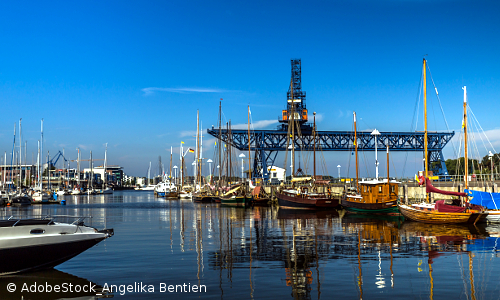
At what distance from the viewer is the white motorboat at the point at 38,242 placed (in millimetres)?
12883

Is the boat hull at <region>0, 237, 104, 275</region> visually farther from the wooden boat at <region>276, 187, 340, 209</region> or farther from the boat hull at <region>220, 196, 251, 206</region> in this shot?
the boat hull at <region>220, 196, 251, 206</region>

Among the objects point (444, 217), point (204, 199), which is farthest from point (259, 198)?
point (444, 217)

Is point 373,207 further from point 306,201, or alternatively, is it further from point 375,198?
point 306,201

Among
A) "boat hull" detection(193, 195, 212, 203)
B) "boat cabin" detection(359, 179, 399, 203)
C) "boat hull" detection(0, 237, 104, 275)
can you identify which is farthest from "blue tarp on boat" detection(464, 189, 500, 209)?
"boat hull" detection(193, 195, 212, 203)

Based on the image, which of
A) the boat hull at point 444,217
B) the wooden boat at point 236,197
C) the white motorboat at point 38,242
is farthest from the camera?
the wooden boat at point 236,197

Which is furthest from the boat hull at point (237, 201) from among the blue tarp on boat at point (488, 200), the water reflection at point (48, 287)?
the water reflection at point (48, 287)

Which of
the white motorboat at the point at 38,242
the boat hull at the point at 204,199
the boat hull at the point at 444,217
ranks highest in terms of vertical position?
the white motorboat at the point at 38,242

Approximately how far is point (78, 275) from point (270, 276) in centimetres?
628

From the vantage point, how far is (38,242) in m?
13.2

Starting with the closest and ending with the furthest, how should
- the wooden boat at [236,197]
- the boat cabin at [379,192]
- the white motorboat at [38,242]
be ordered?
the white motorboat at [38,242], the boat cabin at [379,192], the wooden boat at [236,197]

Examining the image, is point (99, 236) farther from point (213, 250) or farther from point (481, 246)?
point (481, 246)

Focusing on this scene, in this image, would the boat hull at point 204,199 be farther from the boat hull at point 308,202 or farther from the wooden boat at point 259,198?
the boat hull at point 308,202

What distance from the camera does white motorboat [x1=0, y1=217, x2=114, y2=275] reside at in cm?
1288

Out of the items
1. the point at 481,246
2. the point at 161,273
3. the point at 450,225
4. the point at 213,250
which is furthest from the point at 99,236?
the point at 450,225
